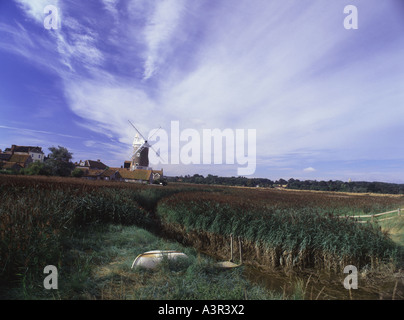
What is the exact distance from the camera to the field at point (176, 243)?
3236 millimetres

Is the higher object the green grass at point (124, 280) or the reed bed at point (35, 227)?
the reed bed at point (35, 227)

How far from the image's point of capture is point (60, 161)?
28.9 m

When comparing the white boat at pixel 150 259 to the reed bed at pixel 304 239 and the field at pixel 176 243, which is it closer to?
the field at pixel 176 243

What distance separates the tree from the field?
83.7 ft

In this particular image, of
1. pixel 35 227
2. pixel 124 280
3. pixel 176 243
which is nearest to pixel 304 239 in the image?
pixel 176 243

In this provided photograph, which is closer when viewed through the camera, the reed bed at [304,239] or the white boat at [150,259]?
the white boat at [150,259]

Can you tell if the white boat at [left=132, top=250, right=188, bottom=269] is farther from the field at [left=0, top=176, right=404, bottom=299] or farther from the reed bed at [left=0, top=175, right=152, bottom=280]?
the reed bed at [left=0, top=175, right=152, bottom=280]

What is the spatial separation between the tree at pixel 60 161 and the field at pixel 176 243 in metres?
25.5

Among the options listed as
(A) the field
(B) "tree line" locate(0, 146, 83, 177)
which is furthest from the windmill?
(A) the field

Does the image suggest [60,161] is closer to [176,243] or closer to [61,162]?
[61,162]

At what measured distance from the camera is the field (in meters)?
3.24

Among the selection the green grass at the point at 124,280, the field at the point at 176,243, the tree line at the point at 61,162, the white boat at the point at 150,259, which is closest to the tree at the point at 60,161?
the tree line at the point at 61,162

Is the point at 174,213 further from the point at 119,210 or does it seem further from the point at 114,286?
the point at 114,286
